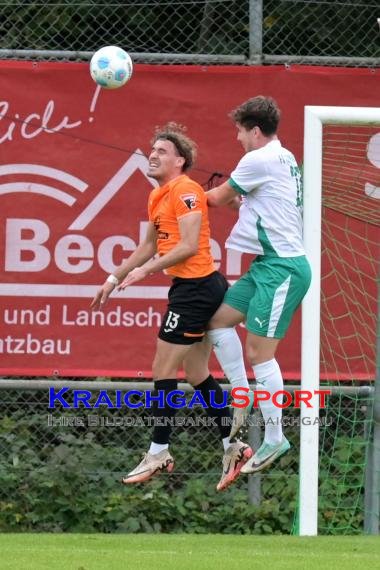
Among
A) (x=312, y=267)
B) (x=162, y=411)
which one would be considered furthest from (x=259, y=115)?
(x=162, y=411)

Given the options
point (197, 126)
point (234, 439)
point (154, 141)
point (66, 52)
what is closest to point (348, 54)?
point (197, 126)

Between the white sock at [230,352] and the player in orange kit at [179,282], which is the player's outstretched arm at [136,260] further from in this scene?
the white sock at [230,352]

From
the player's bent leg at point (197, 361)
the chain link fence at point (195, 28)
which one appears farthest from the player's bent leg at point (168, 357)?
the chain link fence at point (195, 28)

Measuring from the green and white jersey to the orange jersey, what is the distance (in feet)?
0.61

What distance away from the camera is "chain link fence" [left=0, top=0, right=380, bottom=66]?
9.30m

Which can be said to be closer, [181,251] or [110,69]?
[181,251]

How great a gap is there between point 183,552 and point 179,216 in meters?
1.89

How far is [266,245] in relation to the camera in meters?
6.97

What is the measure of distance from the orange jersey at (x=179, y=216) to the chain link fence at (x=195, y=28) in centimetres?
233

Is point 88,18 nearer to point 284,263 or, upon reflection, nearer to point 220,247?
point 220,247

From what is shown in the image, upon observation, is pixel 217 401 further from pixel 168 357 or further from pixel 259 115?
pixel 259 115

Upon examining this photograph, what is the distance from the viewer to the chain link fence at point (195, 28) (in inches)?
366

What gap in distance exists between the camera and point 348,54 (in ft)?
31.5

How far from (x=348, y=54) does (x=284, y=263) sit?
3201mm
